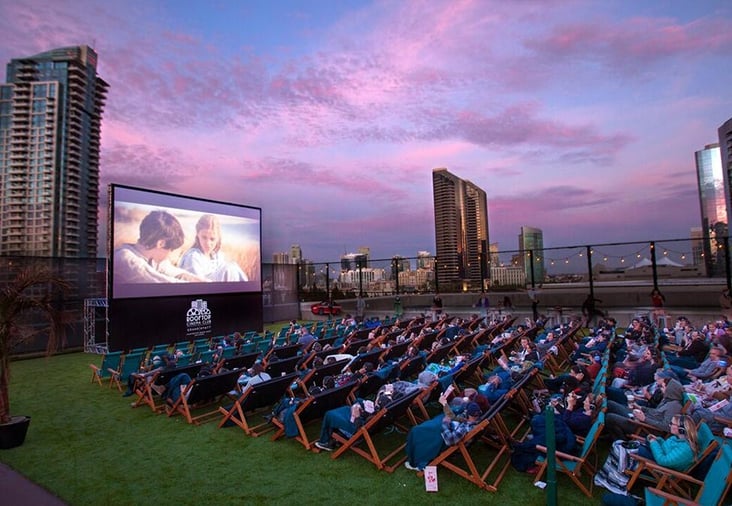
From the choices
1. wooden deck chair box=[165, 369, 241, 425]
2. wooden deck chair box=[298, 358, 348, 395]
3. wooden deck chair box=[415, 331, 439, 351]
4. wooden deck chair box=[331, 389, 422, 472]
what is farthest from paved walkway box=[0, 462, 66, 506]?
wooden deck chair box=[415, 331, 439, 351]

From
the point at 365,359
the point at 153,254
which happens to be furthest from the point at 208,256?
the point at 365,359

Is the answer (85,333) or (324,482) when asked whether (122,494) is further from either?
(85,333)

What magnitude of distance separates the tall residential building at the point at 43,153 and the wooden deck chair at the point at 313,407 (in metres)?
95.4

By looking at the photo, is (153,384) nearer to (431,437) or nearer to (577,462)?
(431,437)

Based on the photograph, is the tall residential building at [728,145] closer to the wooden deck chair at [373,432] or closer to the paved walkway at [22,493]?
the wooden deck chair at [373,432]

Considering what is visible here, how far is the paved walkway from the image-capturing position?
4168 mm

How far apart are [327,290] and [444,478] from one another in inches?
812

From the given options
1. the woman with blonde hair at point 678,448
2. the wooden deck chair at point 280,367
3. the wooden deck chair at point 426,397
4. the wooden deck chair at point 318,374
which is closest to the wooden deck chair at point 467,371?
the wooden deck chair at point 426,397

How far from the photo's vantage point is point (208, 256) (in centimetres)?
1662

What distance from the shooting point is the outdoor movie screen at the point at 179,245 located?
45.9 ft

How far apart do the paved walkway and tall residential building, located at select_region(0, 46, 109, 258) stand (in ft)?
309

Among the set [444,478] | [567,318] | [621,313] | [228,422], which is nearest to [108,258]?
[228,422]

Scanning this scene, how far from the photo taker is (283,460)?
200 inches

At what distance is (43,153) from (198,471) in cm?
10355
